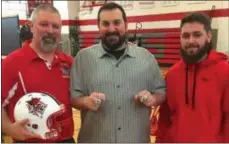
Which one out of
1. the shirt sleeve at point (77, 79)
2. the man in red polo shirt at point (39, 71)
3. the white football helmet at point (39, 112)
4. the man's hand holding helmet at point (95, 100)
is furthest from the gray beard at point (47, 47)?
the man's hand holding helmet at point (95, 100)

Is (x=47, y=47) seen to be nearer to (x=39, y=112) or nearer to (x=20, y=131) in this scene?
(x=39, y=112)

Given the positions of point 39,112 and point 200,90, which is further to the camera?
point 200,90

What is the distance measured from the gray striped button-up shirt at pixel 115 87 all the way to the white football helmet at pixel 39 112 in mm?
261

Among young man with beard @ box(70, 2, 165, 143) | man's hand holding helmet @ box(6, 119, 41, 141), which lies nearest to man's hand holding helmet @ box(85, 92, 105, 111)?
young man with beard @ box(70, 2, 165, 143)

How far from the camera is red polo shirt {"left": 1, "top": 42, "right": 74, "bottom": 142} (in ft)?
7.65

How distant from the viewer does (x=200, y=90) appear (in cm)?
250

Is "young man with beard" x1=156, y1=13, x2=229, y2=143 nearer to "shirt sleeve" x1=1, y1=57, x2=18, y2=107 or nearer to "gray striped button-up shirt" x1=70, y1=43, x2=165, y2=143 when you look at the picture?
"gray striped button-up shirt" x1=70, y1=43, x2=165, y2=143

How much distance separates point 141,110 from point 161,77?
0.32 m

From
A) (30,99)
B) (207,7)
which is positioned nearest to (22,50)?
(30,99)

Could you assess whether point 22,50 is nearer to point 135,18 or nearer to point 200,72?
point 200,72

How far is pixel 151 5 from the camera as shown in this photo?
38.2 ft

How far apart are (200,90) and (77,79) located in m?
0.94

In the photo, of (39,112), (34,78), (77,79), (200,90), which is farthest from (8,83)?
(200,90)

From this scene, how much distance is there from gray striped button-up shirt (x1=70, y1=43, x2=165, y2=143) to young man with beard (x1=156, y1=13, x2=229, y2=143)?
0.70 ft
